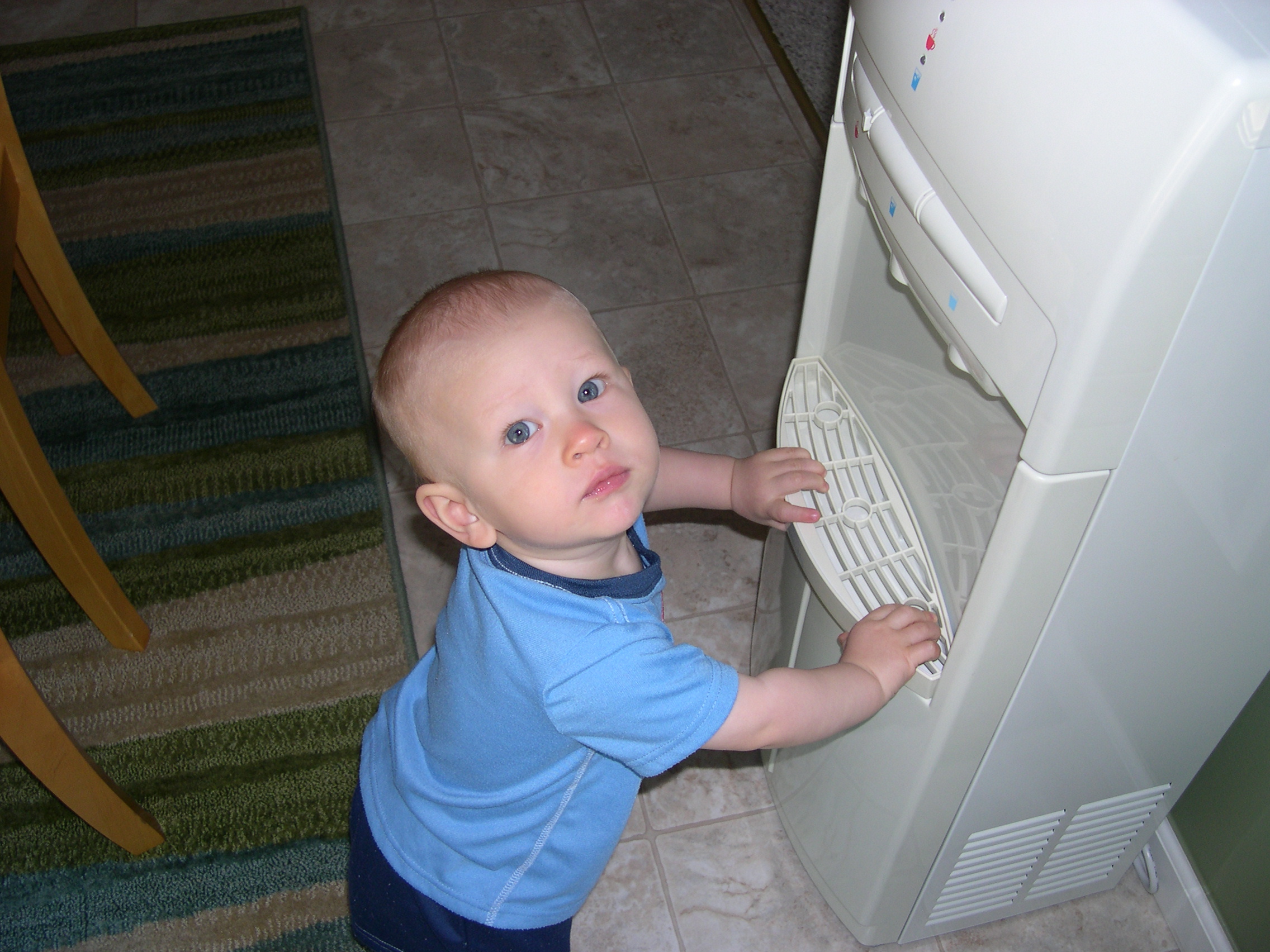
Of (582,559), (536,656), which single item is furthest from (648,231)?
(536,656)

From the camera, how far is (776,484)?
0.89 metres

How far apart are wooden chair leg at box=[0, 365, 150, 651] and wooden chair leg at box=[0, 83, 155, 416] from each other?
286 millimetres

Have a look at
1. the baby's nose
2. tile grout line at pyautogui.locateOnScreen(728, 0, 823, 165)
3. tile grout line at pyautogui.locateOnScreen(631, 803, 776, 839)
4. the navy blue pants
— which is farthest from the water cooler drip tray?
tile grout line at pyautogui.locateOnScreen(728, 0, 823, 165)

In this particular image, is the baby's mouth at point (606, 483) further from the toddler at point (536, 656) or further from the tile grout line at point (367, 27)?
the tile grout line at point (367, 27)

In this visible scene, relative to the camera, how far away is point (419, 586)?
149 centimetres

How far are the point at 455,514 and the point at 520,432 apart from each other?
81 millimetres

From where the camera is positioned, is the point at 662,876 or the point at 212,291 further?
the point at 212,291

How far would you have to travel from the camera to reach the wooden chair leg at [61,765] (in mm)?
1013

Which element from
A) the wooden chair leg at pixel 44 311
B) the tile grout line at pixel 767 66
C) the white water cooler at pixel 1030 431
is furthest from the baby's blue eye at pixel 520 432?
the tile grout line at pixel 767 66

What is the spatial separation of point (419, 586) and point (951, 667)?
90 centimetres

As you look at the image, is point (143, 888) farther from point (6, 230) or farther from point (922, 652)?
point (922, 652)

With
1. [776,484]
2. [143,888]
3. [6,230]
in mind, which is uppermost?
[776,484]

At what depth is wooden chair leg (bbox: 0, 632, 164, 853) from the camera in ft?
3.32

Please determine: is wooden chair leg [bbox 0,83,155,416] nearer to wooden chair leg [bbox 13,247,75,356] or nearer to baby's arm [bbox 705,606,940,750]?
wooden chair leg [bbox 13,247,75,356]
